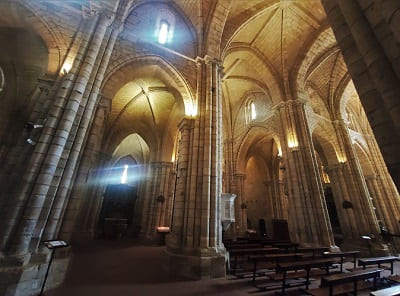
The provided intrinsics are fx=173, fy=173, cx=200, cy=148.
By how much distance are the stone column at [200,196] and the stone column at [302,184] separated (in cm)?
562

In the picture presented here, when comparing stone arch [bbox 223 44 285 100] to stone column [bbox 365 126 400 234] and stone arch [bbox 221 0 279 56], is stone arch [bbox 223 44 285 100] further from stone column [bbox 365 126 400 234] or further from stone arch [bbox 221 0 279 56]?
stone column [bbox 365 126 400 234]

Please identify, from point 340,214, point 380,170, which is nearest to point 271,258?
point 340,214

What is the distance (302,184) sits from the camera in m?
9.55

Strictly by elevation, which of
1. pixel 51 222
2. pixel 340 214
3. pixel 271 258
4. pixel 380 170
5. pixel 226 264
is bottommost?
pixel 226 264

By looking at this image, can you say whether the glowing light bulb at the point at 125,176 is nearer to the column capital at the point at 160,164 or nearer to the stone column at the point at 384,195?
the column capital at the point at 160,164

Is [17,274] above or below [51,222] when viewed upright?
below

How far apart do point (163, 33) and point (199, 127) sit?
5601mm

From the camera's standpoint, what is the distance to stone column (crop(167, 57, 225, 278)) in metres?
5.43

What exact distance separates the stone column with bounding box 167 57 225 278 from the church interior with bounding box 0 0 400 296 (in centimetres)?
5

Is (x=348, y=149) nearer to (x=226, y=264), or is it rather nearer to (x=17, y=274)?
(x=226, y=264)

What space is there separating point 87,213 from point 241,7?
53.5 feet

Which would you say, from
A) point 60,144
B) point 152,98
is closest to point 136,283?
point 60,144

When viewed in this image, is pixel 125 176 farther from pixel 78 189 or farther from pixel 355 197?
pixel 355 197

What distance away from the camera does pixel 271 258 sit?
4.84m
